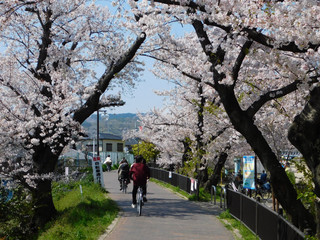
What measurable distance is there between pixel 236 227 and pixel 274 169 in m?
4.67

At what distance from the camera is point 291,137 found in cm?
720

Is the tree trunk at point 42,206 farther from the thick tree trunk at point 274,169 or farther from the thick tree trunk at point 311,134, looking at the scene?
the thick tree trunk at point 311,134

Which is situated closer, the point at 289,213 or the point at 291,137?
the point at 291,137

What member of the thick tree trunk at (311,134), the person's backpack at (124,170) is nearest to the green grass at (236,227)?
the thick tree trunk at (311,134)

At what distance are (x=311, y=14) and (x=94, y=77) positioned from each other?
1261cm

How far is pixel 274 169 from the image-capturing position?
944 cm

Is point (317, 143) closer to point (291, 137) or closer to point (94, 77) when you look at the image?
point (291, 137)

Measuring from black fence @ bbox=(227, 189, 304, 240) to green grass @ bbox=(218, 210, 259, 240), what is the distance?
140 mm

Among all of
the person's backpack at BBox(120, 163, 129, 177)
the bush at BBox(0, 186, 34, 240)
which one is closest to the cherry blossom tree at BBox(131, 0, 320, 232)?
the bush at BBox(0, 186, 34, 240)

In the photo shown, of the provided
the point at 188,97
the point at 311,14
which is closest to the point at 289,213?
the point at 311,14

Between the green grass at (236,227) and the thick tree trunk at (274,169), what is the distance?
2580 mm

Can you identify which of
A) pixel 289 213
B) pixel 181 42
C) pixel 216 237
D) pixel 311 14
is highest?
pixel 181 42

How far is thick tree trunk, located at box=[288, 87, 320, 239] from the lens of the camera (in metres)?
6.82

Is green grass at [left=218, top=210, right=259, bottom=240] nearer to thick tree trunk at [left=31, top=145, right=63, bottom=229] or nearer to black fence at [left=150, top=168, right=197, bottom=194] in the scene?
thick tree trunk at [left=31, top=145, right=63, bottom=229]
